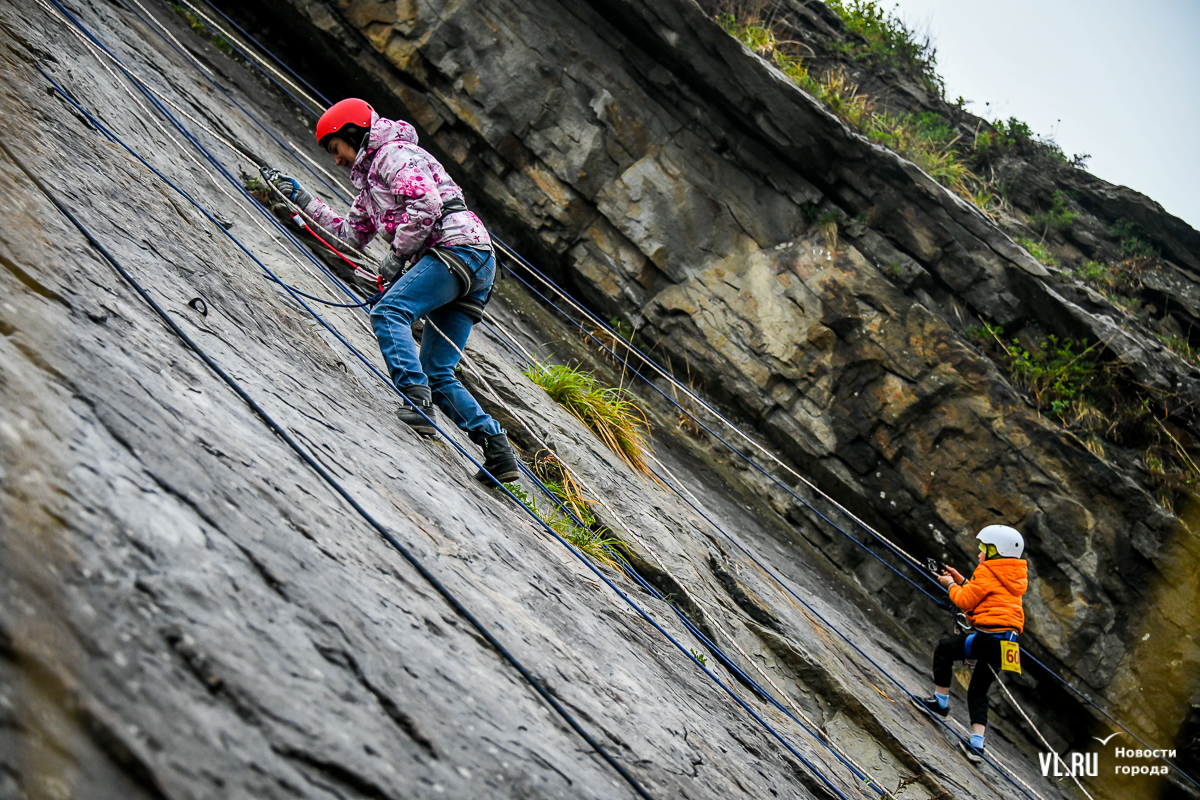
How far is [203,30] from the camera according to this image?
25.3 feet

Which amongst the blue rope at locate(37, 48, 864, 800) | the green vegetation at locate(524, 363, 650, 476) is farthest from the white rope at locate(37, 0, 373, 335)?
the green vegetation at locate(524, 363, 650, 476)

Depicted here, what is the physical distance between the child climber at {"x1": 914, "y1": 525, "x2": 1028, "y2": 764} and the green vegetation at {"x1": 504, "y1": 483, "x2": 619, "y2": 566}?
3.00 metres

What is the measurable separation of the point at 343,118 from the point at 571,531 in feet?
8.15

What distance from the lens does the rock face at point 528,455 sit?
58.2 inches

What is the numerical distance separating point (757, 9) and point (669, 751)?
28.9 ft

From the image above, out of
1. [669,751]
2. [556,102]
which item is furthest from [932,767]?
[556,102]

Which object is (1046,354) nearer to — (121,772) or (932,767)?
(932,767)

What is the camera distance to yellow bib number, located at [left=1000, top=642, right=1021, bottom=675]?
17.1 ft

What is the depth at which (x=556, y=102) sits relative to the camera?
26.4ft

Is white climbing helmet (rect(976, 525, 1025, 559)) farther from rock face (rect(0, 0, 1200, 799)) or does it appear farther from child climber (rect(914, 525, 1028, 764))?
rock face (rect(0, 0, 1200, 799))

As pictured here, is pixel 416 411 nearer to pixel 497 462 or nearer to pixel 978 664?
pixel 497 462

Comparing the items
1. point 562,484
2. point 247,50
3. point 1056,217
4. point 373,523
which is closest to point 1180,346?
point 1056,217

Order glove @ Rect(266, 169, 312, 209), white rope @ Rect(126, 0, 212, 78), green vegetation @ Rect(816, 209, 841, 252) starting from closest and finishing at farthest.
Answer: glove @ Rect(266, 169, 312, 209)
white rope @ Rect(126, 0, 212, 78)
green vegetation @ Rect(816, 209, 841, 252)

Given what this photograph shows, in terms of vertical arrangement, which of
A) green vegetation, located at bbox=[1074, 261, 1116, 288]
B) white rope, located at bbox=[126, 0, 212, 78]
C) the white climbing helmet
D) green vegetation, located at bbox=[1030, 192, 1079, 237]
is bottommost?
white rope, located at bbox=[126, 0, 212, 78]
